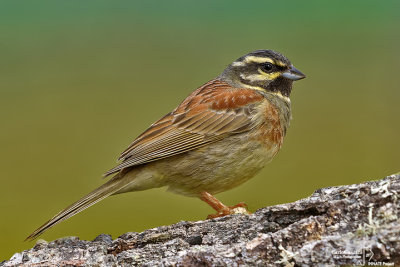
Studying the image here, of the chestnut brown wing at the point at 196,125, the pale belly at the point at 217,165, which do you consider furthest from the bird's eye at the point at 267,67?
the pale belly at the point at 217,165

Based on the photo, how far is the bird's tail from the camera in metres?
4.90

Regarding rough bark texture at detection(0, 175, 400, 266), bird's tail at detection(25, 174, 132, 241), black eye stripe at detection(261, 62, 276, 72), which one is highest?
black eye stripe at detection(261, 62, 276, 72)

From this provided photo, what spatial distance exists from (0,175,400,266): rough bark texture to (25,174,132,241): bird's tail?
2.03ft

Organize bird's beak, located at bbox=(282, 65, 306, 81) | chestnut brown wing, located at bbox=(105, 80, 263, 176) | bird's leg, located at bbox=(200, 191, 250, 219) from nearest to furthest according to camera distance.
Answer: bird's leg, located at bbox=(200, 191, 250, 219)
chestnut brown wing, located at bbox=(105, 80, 263, 176)
bird's beak, located at bbox=(282, 65, 306, 81)

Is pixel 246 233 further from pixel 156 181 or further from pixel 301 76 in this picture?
pixel 301 76

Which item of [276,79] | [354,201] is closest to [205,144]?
[276,79]

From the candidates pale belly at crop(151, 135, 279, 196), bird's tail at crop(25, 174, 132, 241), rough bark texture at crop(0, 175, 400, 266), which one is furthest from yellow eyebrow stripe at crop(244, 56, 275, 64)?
rough bark texture at crop(0, 175, 400, 266)

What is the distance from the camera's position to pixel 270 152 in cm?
586

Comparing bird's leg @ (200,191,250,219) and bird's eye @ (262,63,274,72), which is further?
bird's eye @ (262,63,274,72)

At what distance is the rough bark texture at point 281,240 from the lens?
3.18 meters

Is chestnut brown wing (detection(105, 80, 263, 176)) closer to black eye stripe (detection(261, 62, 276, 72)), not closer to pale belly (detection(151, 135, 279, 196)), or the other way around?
pale belly (detection(151, 135, 279, 196))

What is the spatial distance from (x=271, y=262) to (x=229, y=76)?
3.88 meters

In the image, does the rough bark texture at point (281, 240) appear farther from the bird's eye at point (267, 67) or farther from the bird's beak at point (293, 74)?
the bird's eye at point (267, 67)

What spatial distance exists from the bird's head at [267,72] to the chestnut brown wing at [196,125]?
25cm
